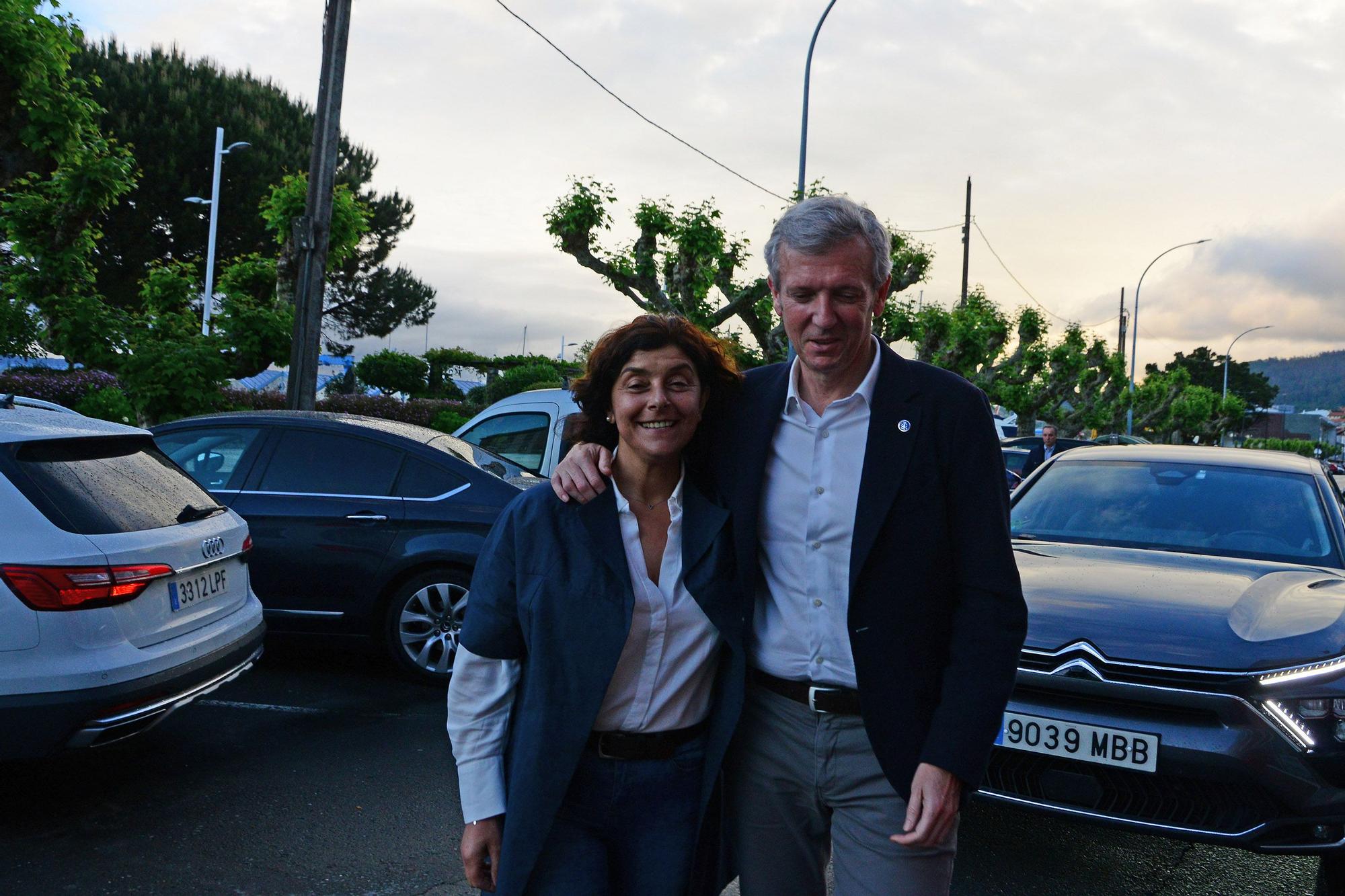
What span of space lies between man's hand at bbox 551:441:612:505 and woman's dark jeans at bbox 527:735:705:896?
1.53 feet

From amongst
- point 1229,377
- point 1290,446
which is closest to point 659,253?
point 1290,446

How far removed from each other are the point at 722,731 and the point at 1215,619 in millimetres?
2158

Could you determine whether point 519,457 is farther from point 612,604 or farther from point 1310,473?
point 612,604

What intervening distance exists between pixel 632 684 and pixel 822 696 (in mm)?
357

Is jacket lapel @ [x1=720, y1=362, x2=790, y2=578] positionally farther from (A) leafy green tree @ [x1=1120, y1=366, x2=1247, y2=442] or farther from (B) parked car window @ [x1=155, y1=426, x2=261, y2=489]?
(A) leafy green tree @ [x1=1120, y1=366, x2=1247, y2=442]

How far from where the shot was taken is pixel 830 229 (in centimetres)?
207

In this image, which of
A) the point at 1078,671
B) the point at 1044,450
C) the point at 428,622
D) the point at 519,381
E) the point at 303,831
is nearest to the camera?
the point at 1078,671

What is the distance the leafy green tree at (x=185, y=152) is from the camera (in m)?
35.2

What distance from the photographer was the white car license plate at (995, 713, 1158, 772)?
3180mm

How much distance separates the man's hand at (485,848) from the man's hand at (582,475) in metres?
0.60

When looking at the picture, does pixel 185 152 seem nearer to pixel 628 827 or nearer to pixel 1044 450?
pixel 1044 450

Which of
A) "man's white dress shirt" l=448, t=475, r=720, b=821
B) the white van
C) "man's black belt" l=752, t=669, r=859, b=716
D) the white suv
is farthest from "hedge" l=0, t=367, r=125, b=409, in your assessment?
"man's black belt" l=752, t=669, r=859, b=716

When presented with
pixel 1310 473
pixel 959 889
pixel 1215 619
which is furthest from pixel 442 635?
pixel 1310 473

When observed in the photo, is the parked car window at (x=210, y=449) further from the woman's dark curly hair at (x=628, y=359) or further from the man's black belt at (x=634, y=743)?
the man's black belt at (x=634, y=743)
